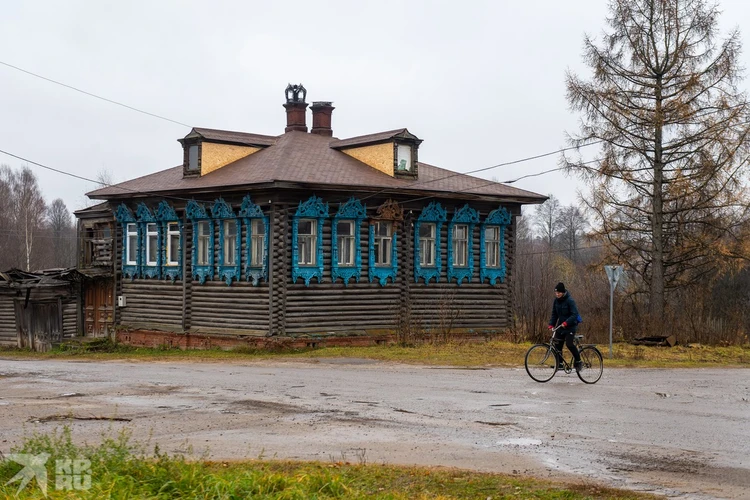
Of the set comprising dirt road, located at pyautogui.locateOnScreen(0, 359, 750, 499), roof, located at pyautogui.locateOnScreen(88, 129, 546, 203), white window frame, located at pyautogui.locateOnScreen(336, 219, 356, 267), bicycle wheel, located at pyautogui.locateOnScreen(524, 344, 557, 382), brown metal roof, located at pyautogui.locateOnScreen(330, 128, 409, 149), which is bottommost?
dirt road, located at pyautogui.locateOnScreen(0, 359, 750, 499)

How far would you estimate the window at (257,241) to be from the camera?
94.9 ft

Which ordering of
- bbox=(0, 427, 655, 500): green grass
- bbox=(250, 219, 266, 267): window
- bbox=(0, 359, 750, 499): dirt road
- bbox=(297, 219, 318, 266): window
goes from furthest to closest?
bbox=(250, 219, 266, 267): window < bbox=(297, 219, 318, 266): window < bbox=(0, 359, 750, 499): dirt road < bbox=(0, 427, 655, 500): green grass

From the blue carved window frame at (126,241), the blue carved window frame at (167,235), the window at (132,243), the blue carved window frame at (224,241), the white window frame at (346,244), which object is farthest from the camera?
the window at (132,243)

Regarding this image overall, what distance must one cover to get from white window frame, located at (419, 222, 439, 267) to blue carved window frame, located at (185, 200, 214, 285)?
6956 mm

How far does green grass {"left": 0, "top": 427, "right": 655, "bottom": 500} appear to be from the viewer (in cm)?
792

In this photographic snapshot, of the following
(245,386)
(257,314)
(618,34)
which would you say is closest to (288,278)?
(257,314)

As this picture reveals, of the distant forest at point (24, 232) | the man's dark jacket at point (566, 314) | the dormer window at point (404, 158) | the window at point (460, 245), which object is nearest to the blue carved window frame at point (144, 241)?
the dormer window at point (404, 158)

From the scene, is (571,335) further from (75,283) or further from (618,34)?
(75,283)

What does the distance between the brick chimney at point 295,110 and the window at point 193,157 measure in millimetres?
4776

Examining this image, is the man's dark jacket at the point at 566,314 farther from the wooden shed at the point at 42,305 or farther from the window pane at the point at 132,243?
the wooden shed at the point at 42,305

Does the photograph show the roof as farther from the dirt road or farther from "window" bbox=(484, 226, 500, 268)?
the dirt road

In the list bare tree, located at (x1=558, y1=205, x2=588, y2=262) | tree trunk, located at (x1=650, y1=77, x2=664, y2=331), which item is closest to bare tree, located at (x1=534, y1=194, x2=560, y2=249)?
bare tree, located at (x1=558, y1=205, x2=588, y2=262)

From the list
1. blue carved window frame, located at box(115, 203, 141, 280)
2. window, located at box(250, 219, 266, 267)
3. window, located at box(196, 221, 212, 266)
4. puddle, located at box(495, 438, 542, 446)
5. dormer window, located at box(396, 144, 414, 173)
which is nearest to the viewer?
puddle, located at box(495, 438, 542, 446)

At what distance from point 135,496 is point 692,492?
5186 millimetres
